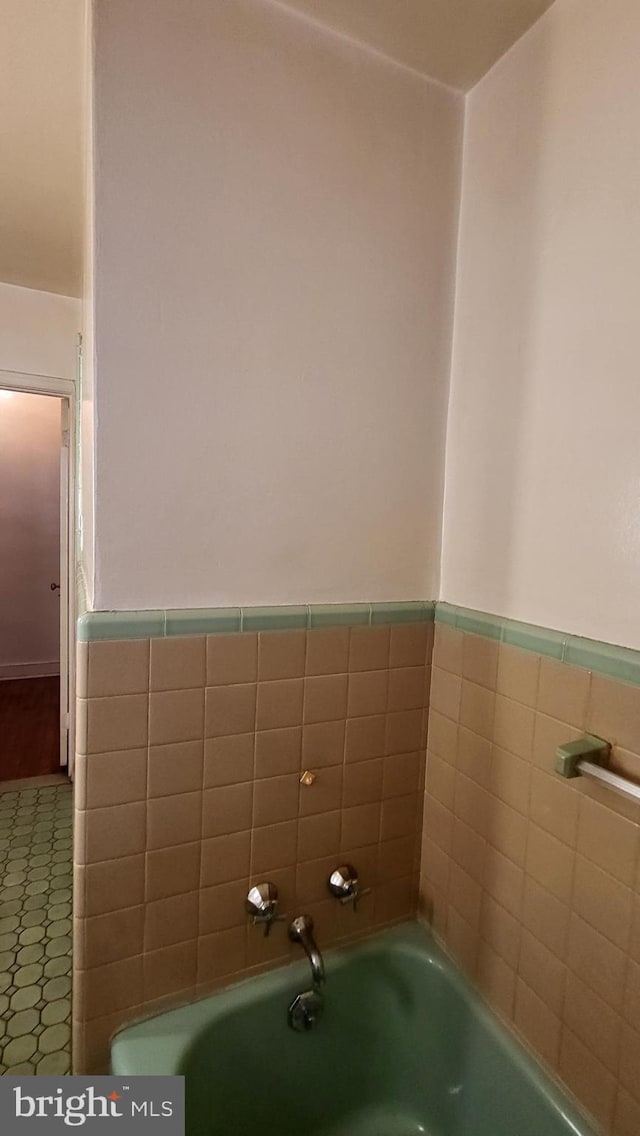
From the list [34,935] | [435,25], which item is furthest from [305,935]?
[435,25]

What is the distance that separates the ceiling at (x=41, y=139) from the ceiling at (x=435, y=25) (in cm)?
50

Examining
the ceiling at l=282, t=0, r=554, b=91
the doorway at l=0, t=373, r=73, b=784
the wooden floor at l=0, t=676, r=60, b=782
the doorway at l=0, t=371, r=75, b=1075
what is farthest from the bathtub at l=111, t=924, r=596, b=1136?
the doorway at l=0, t=373, r=73, b=784

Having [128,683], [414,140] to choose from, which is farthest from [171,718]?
[414,140]

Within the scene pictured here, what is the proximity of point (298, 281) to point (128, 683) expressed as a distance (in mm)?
808

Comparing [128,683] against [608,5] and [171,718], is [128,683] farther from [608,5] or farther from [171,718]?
[608,5]

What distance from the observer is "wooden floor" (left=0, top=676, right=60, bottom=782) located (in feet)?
9.10

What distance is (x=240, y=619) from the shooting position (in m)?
1.01

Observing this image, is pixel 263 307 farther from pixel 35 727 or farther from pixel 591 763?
pixel 35 727

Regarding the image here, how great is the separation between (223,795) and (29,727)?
2801 mm

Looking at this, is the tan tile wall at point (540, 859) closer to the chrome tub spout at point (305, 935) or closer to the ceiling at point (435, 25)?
the chrome tub spout at point (305, 935)

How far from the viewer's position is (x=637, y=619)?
80cm

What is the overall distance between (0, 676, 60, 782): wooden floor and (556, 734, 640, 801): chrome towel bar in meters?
2.69

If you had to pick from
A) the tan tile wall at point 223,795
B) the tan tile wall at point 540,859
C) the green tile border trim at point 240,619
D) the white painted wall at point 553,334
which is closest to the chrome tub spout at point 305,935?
the tan tile wall at point 223,795

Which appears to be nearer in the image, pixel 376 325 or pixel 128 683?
pixel 128 683
